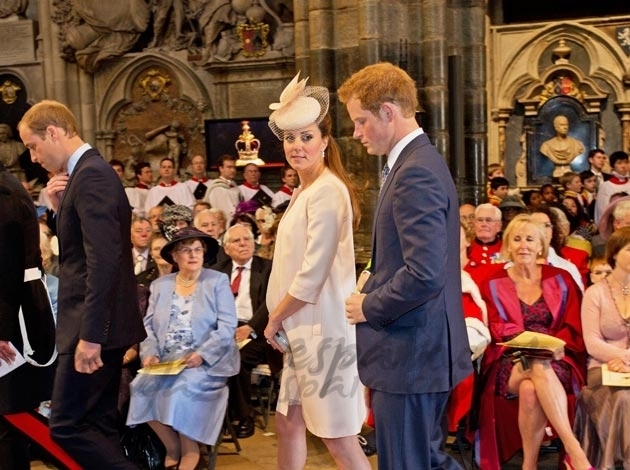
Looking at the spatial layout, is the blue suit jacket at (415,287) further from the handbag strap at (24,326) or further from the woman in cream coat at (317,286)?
the handbag strap at (24,326)

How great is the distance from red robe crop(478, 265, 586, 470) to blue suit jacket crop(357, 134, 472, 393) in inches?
64.4

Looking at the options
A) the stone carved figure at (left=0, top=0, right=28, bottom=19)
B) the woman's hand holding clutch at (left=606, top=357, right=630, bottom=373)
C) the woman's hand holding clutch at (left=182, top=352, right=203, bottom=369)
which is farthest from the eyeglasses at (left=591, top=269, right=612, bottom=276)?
the stone carved figure at (left=0, top=0, right=28, bottom=19)

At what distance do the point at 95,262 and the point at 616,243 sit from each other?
8.32ft

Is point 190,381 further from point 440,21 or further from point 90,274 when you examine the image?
point 440,21

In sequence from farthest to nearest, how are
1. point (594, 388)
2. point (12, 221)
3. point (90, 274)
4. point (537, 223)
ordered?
1. point (537, 223)
2. point (594, 388)
3. point (12, 221)
4. point (90, 274)

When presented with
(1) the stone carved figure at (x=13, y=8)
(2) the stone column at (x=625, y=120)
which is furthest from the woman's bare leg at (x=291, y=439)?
(1) the stone carved figure at (x=13, y=8)

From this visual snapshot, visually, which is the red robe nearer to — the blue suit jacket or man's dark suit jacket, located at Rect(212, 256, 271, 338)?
man's dark suit jacket, located at Rect(212, 256, 271, 338)

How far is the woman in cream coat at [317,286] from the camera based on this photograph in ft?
10.7

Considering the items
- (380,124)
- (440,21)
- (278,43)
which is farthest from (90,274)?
(278,43)

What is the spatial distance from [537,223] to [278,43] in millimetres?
6468

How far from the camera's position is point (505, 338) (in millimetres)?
4273

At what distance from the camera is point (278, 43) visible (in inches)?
408

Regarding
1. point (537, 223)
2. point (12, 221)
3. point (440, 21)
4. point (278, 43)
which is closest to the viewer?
point (12, 221)

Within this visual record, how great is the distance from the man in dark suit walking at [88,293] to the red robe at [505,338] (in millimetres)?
1812
